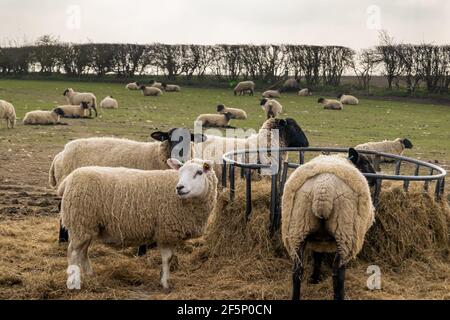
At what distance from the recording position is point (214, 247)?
25.7ft

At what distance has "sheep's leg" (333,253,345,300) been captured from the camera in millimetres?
6066

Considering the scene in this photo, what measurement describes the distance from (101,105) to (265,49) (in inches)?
798

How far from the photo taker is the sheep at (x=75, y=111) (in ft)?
84.4

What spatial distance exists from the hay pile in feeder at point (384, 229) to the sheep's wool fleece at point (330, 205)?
1257 millimetres

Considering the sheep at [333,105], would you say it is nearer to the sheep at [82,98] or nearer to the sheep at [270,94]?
the sheep at [270,94]

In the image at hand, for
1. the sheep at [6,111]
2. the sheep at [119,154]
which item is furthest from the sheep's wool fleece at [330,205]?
the sheep at [6,111]

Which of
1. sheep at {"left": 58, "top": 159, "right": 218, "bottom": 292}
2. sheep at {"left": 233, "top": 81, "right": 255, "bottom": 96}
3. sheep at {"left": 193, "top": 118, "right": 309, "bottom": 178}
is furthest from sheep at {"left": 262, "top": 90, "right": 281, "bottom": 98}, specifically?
sheep at {"left": 58, "top": 159, "right": 218, "bottom": 292}

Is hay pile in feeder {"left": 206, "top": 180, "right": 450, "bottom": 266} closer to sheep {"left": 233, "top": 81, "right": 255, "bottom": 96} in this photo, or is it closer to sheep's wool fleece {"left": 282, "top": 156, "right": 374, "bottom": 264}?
sheep's wool fleece {"left": 282, "top": 156, "right": 374, "bottom": 264}

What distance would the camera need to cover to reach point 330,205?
5848 mm

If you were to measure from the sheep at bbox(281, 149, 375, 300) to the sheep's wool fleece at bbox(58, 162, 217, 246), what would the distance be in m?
1.22

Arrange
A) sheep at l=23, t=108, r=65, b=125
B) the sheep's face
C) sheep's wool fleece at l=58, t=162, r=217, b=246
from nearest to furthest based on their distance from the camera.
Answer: the sheep's face
sheep's wool fleece at l=58, t=162, r=217, b=246
sheep at l=23, t=108, r=65, b=125

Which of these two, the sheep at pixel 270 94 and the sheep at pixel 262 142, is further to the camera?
the sheep at pixel 270 94
